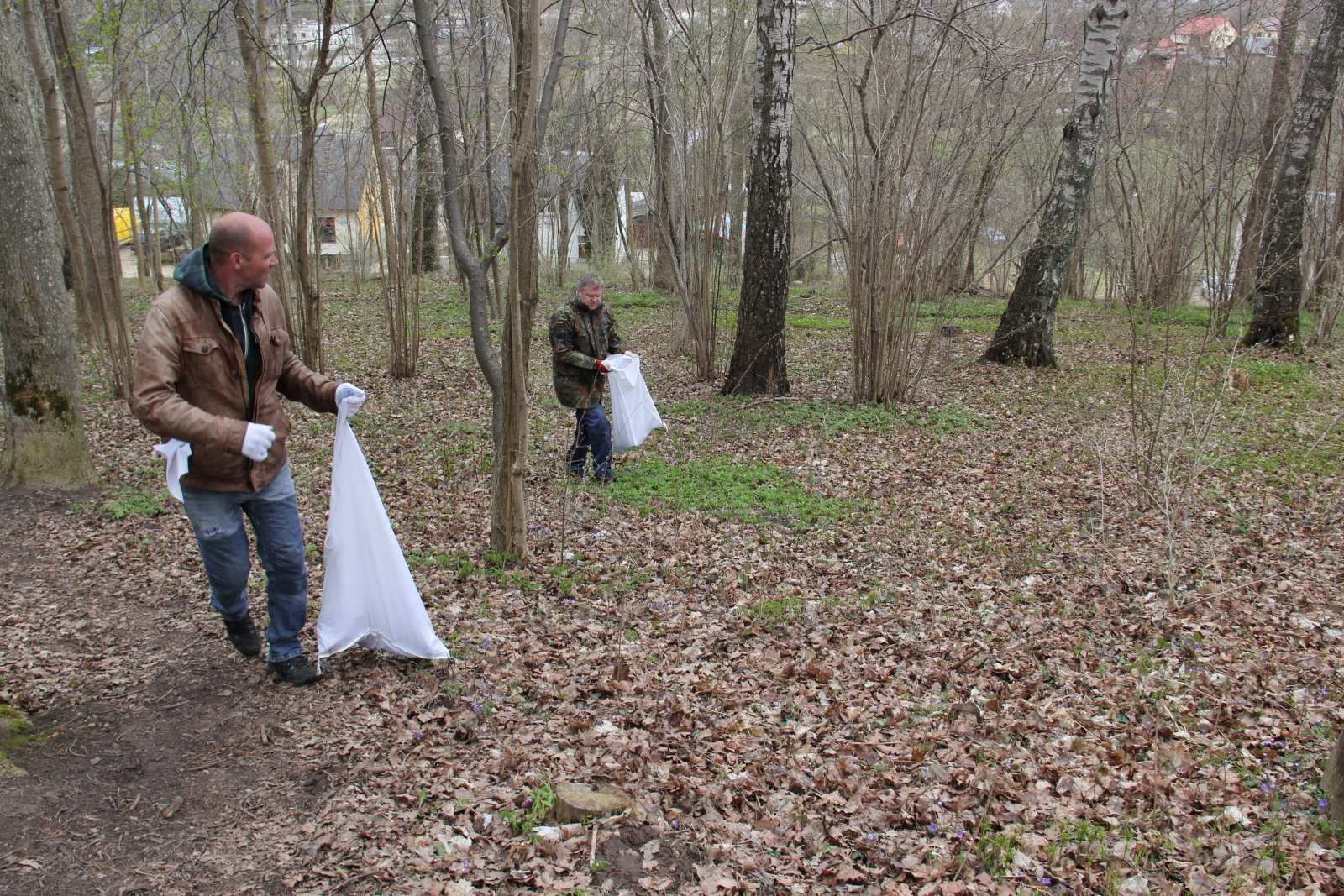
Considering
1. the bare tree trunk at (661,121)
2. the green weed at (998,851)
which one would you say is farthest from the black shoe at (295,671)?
the bare tree trunk at (661,121)

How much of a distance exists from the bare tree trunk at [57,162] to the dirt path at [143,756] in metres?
5.54

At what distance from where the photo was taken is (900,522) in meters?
5.90

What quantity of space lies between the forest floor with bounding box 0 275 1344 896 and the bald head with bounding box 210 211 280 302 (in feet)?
5.54

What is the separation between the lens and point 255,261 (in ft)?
10.1

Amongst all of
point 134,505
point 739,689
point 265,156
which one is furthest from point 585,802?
point 265,156

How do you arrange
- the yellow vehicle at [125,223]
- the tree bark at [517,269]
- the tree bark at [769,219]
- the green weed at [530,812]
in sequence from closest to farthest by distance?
the green weed at [530,812], the tree bark at [517,269], the tree bark at [769,219], the yellow vehicle at [125,223]

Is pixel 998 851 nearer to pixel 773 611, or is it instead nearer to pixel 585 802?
pixel 585 802

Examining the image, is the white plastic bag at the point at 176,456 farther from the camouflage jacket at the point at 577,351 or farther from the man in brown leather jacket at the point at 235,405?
the camouflage jacket at the point at 577,351

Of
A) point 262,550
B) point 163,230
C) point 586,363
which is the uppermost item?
point 163,230

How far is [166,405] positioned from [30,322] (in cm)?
388

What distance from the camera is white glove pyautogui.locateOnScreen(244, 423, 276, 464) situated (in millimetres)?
2941

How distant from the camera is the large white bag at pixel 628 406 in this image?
6.67m

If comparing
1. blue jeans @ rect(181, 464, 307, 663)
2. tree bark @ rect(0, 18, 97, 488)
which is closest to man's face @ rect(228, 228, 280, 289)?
blue jeans @ rect(181, 464, 307, 663)

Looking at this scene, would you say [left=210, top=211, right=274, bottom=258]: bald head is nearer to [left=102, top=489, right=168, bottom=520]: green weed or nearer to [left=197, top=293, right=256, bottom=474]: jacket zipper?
[left=197, top=293, right=256, bottom=474]: jacket zipper
